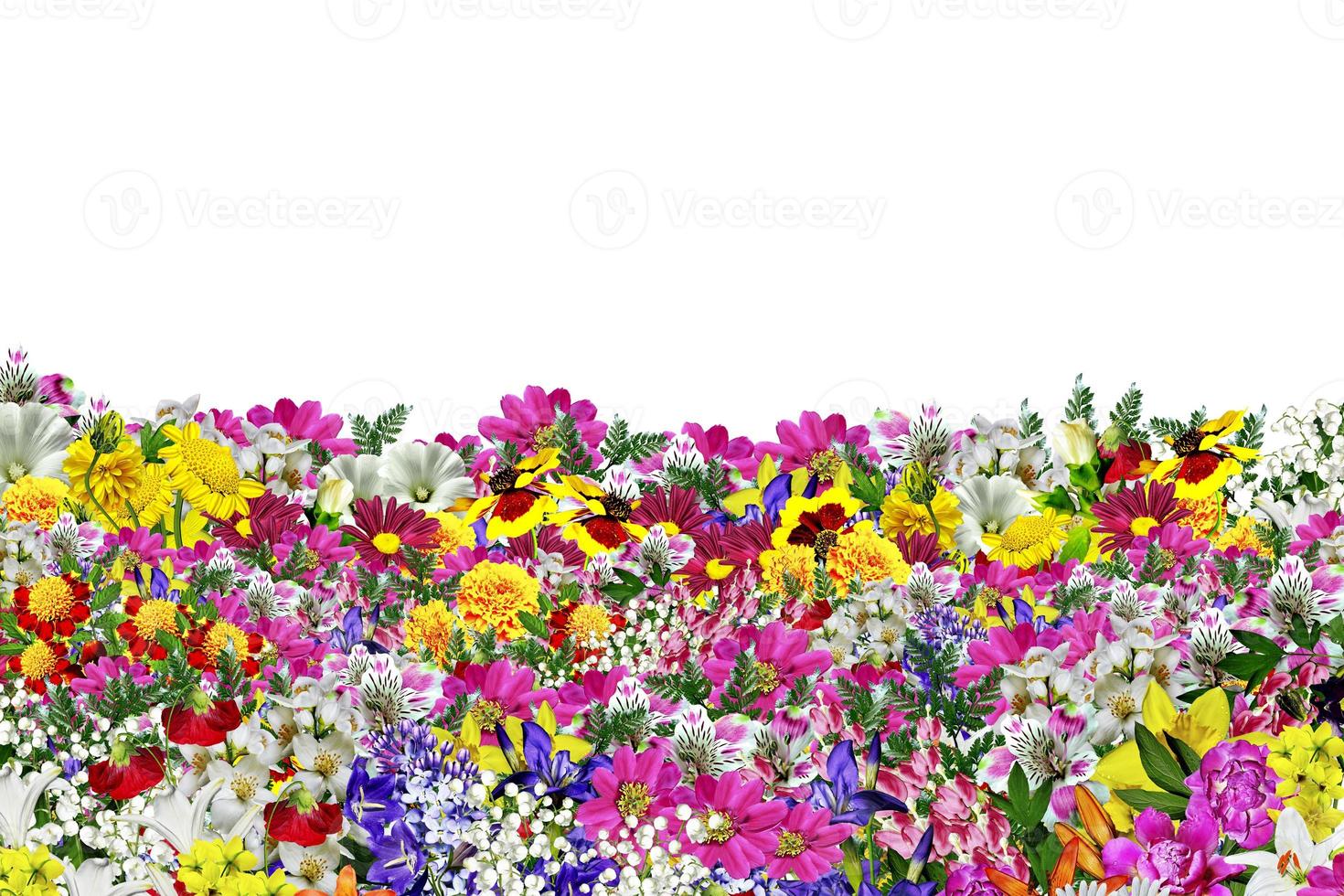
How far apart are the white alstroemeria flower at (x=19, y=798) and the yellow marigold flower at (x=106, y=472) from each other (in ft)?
1.70

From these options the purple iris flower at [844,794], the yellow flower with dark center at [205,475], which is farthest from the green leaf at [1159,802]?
the yellow flower with dark center at [205,475]

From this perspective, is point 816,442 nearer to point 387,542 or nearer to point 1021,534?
point 1021,534

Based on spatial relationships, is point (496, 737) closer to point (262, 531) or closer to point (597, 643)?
point (597, 643)

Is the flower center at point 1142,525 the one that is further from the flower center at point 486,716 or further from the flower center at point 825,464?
the flower center at point 486,716

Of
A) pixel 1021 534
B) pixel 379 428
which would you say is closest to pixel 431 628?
pixel 379 428

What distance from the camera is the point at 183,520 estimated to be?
250 centimetres

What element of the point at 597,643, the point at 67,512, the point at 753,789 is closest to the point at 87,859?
the point at 67,512

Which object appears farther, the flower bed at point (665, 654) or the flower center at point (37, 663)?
the flower center at point (37, 663)

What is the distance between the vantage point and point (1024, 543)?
2441 millimetres

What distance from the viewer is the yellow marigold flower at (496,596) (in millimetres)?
2318

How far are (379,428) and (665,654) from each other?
68 centimetres

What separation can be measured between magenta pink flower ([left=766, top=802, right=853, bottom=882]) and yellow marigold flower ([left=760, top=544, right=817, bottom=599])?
435mm

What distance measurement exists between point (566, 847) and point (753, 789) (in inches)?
11.7

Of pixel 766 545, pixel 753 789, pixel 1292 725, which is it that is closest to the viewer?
pixel 753 789
